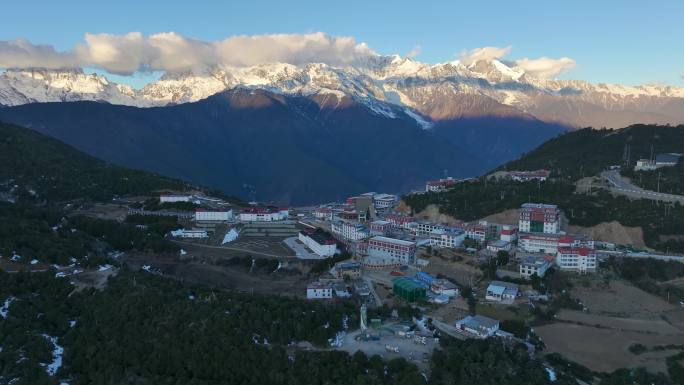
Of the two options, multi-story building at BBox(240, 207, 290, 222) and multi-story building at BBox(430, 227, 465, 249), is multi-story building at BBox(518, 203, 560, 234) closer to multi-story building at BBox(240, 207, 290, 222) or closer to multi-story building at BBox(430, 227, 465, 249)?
multi-story building at BBox(430, 227, 465, 249)

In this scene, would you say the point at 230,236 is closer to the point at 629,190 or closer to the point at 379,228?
the point at 379,228

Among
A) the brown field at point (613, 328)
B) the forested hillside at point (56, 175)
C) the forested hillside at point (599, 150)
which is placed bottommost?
the brown field at point (613, 328)

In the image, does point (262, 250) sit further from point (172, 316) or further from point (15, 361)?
point (15, 361)

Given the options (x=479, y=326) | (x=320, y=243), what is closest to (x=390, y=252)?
(x=320, y=243)

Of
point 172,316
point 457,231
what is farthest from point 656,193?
point 172,316

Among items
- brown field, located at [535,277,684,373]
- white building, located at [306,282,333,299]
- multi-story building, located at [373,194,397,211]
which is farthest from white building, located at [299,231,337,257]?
brown field, located at [535,277,684,373]

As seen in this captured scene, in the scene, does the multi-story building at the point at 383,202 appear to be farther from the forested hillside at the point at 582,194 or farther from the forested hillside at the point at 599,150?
the forested hillside at the point at 599,150

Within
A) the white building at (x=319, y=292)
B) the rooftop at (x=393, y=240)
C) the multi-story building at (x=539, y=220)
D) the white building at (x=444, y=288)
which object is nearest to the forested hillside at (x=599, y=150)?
the multi-story building at (x=539, y=220)
